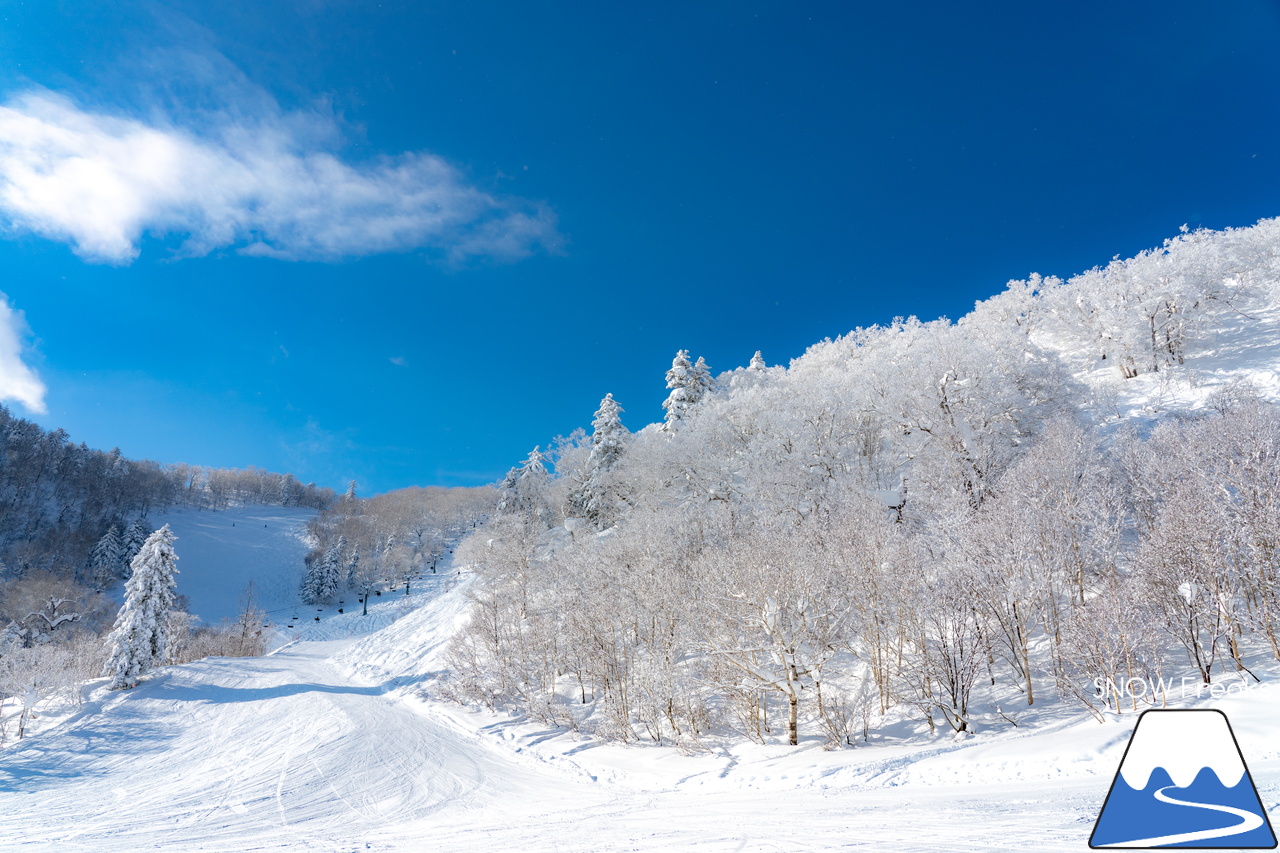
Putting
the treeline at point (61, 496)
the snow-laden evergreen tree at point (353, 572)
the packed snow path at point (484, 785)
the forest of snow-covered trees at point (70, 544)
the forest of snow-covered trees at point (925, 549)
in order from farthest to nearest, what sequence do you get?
1. the snow-laden evergreen tree at point (353, 572)
2. the treeline at point (61, 496)
3. the forest of snow-covered trees at point (70, 544)
4. the forest of snow-covered trees at point (925, 549)
5. the packed snow path at point (484, 785)

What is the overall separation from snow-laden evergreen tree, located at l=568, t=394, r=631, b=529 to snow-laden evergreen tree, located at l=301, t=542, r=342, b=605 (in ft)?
170

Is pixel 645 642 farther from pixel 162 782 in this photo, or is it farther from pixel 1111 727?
pixel 162 782

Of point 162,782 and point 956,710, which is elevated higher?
point 956,710

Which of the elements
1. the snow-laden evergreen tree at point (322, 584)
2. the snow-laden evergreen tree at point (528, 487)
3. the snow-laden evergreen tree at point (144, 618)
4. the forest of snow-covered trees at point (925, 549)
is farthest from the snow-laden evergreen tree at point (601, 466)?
the snow-laden evergreen tree at point (322, 584)

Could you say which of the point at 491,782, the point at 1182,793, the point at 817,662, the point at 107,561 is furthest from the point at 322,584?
the point at 1182,793

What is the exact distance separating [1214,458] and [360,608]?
81779 mm

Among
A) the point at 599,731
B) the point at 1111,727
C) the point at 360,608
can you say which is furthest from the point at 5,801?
the point at 360,608

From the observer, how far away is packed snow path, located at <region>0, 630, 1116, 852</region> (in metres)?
7.15

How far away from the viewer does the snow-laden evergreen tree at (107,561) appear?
70.3m

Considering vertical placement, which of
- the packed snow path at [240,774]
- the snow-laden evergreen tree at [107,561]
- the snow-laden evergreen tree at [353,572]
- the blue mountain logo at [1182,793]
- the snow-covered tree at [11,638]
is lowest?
Result: the packed snow path at [240,774]

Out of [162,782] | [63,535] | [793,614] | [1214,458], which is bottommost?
[162,782]

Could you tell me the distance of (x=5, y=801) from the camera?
15.7 meters

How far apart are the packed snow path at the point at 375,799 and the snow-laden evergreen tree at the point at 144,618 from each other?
163cm
